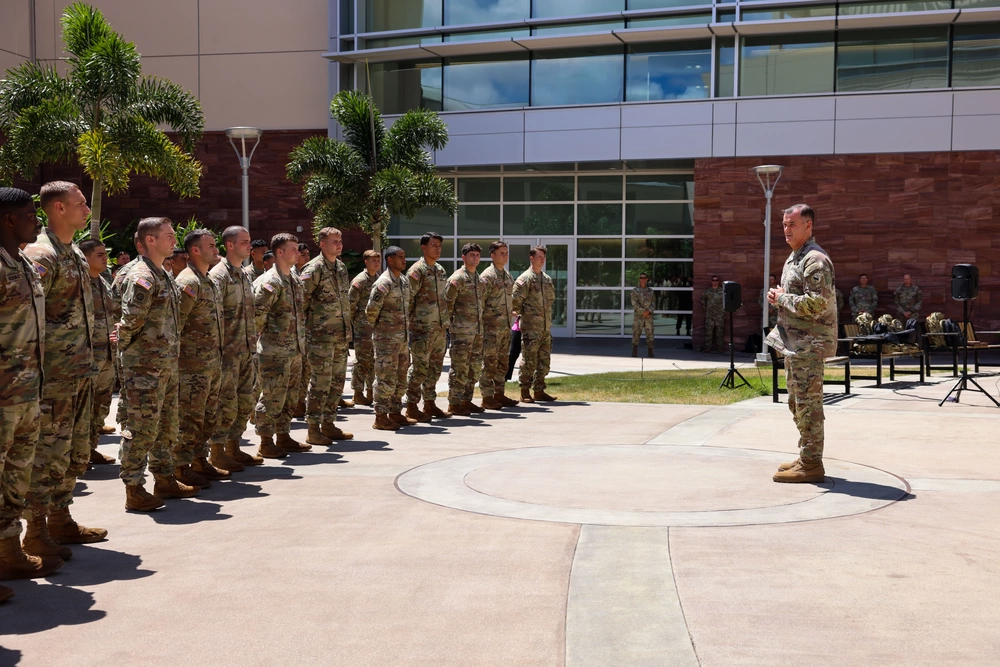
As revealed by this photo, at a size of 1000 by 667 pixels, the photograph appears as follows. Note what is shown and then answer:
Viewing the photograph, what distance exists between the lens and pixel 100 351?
778 centimetres

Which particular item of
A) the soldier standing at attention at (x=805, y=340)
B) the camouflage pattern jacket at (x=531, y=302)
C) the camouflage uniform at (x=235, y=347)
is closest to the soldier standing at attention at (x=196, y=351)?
the camouflage uniform at (x=235, y=347)

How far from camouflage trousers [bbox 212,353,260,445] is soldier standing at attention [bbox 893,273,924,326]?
1894cm

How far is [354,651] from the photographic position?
13.4ft

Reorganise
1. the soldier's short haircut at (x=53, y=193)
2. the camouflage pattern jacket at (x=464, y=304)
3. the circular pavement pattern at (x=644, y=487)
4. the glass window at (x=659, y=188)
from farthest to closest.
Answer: the glass window at (x=659, y=188), the camouflage pattern jacket at (x=464, y=304), the circular pavement pattern at (x=644, y=487), the soldier's short haircut at (x=53, y=193)

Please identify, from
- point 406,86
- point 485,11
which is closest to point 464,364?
point 485,11

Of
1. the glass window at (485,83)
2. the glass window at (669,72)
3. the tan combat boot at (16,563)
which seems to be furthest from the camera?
the glass window at (485,83)

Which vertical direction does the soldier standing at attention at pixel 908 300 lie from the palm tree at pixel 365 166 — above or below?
below

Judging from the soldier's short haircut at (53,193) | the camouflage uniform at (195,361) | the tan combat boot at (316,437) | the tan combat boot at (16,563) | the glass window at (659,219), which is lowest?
the tan combat boot at (316,437)

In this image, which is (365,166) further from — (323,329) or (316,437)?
(316,437)

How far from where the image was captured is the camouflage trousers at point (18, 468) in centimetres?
490

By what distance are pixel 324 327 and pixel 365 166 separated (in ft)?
43.7

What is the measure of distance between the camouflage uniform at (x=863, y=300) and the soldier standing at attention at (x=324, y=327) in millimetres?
17016

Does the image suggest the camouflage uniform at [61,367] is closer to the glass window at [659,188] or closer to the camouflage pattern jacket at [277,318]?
the camouflage pattern jacket at [277,318]

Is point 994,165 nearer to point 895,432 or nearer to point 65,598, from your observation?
point 895,432
